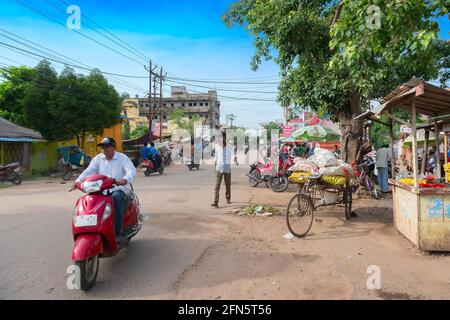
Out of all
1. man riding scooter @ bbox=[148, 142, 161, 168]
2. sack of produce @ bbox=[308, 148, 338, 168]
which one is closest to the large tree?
sack of produce @ bbox=[308, 148, 338, 168]

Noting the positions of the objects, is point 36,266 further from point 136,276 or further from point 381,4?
point 381,4

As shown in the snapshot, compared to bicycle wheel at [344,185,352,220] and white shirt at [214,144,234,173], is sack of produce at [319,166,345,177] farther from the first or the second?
white shirt at [214,144,234,173]

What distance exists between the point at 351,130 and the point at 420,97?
14.2 ft

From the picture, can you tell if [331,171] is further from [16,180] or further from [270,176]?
[16,180]

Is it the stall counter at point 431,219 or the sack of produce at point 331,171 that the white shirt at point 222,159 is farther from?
the stall counter at point 431,219

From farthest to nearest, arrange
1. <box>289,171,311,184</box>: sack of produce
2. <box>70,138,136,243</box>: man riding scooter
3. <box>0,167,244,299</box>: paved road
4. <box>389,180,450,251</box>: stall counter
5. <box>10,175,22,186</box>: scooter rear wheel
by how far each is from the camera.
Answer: <box>10,175,22,186</box>: scooter rear wheel
<box>289,171,311,184</box>: sack of produce
<box>389,180,450,251</box>: stall counter
<box>70,138,136,243</box>: man riding scooter
<box>0,167,244,299</box>: paved road

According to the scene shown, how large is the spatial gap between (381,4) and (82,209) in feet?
15.2

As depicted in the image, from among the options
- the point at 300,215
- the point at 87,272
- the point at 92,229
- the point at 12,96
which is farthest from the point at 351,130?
the point at 12,96

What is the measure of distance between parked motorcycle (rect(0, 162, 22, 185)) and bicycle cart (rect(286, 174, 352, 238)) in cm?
1325

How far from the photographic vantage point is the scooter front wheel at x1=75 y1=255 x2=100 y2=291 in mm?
3635

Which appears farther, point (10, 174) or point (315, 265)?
point (10, 174)

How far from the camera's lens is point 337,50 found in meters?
9.00

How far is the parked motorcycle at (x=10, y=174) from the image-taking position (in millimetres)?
14789

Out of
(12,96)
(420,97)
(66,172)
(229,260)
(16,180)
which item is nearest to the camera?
(229,260)
